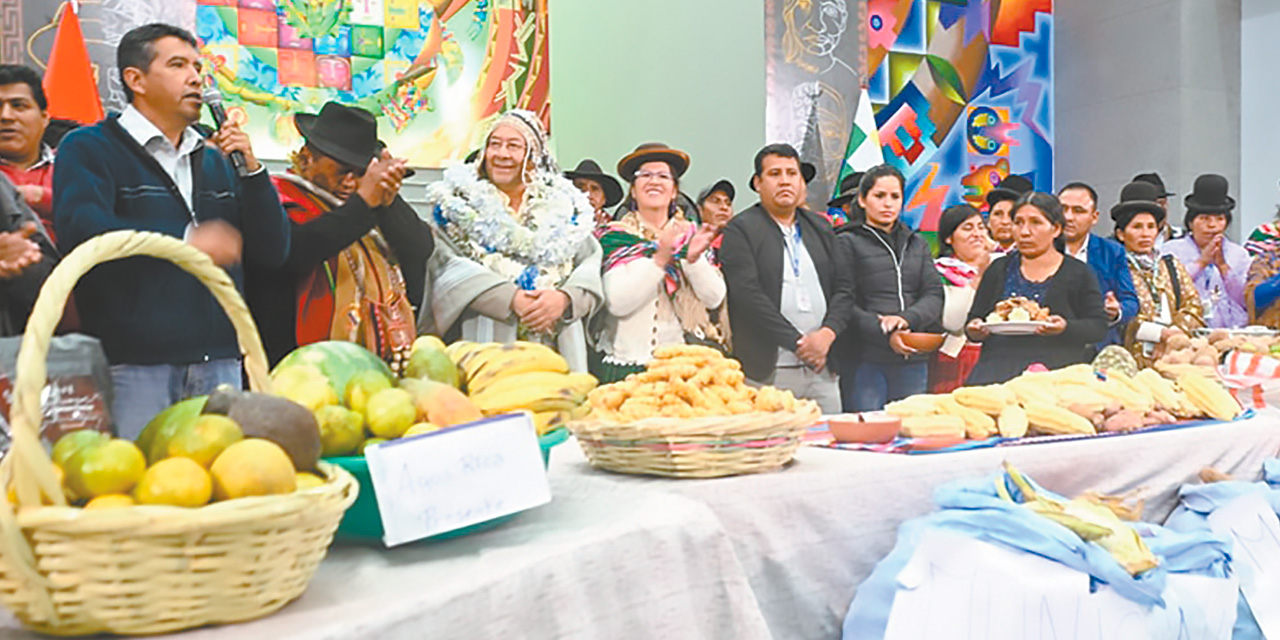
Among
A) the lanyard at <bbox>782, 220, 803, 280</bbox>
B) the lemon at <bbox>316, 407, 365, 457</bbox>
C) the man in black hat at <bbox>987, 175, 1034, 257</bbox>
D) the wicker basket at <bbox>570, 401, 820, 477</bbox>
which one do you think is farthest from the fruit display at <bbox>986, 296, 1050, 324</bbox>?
the lemon at <bbox>316, 407, 365, 457</bbox>

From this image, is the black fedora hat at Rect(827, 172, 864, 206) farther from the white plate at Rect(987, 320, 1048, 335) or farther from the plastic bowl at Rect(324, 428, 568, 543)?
the plastic bowl at Rect(324, 428, 568, 543)

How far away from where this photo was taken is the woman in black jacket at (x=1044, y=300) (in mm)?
3268

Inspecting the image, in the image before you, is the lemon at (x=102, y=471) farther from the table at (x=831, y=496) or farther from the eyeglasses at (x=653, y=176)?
the eyeglasses at (x=653, y=176)

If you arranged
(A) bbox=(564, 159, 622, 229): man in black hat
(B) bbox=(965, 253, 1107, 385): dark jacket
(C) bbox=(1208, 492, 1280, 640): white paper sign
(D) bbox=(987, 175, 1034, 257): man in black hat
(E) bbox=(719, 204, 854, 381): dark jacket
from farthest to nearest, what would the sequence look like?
(D) bbox=(987, 175, 1034, 257): man in black hat → (A) bbox=(564, 159, 622, 229): man in black hat → (E) bbox=(719, 204, 854, 381): dark jacket → (B) bbox=(965, 253, 1107, 385): dark jacket → (C) bbox=(1208, 492, 1280, 640): white paper sign

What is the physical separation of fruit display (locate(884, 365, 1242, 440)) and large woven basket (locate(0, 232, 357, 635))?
1.25m

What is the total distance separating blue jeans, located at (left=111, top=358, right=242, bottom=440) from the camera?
2053mm

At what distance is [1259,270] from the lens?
205 inches

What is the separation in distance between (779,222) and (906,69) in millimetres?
5013

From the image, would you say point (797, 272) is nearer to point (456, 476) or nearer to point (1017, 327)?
point (1017, 327)

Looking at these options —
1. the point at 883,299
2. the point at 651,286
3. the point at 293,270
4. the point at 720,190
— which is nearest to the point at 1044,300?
the point at 883,299

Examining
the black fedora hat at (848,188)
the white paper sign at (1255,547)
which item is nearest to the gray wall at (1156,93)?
the black fedora hat at (848,188)

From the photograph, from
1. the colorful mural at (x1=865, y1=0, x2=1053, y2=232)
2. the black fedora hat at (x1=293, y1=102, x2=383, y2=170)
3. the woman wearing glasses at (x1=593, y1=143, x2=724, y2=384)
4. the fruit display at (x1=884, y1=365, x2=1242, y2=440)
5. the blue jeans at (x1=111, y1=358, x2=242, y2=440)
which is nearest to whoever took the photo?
the fruit display at (x1=884, y1=365, x2=1242, y2=440)

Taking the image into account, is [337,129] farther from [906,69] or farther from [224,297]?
[906,69]

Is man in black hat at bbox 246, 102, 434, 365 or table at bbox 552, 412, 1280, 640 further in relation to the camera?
man in black hat at bbox 246, 102, 434, 365
